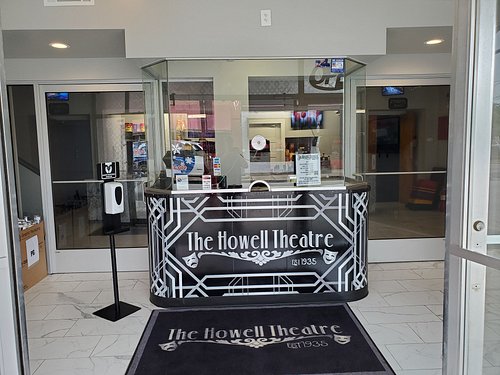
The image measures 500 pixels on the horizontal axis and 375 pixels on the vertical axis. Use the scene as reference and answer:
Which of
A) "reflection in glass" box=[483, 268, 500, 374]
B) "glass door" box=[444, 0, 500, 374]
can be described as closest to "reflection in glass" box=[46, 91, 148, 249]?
"glass door" box=[444, 0, 500, 374]

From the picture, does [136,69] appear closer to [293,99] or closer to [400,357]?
[293,99]

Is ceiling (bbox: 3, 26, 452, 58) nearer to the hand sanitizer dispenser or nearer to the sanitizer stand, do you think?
the sanitizer stand

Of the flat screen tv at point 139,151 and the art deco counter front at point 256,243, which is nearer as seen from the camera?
the art deco counter front at point 256,243

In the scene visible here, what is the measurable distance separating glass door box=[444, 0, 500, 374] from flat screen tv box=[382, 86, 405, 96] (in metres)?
2.84

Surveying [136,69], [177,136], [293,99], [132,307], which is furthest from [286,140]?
→ [132,307]

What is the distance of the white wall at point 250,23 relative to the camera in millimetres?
3311

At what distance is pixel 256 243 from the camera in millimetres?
3488

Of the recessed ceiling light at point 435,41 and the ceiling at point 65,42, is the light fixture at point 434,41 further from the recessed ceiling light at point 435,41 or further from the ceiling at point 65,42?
the ceiling at point 65,42

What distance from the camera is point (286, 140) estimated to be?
161 inches

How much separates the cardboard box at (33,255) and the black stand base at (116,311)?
113 cm

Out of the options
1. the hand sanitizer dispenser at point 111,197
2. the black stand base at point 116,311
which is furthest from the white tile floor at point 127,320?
the hand sanitizer dispenser at point 111,197

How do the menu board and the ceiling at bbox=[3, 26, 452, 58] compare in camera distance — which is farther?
the menu board

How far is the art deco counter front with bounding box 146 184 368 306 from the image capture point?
343cm

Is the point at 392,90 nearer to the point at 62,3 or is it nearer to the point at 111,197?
the point at 111,197
